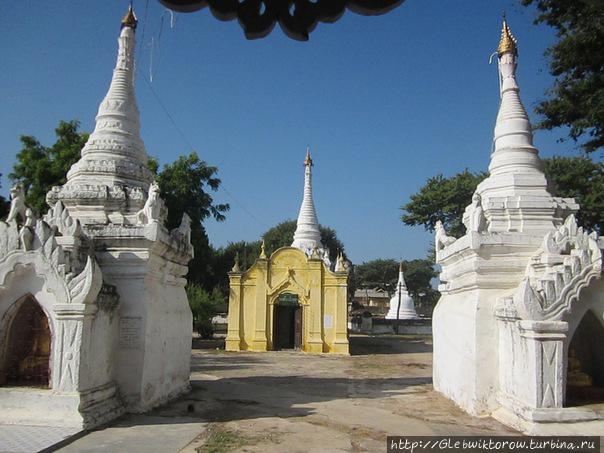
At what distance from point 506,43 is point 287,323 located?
18006mm

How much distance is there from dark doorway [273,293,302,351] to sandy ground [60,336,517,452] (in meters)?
9.46

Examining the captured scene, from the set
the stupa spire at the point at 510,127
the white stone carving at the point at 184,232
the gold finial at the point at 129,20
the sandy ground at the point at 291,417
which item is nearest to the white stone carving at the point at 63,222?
the white stone carving at the point at 184,232

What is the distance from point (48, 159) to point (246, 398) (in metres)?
17.7

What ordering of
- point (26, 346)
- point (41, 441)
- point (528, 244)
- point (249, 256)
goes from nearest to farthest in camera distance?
point (41, 441), point (26, 346), point (528, 244), point (249, 256)

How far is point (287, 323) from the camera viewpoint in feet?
88.5

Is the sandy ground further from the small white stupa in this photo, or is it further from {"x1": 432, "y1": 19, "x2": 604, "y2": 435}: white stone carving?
the small white stupa

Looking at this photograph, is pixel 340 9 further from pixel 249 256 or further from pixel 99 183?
pixel 249 256

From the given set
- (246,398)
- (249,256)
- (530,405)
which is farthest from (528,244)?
(249,256)

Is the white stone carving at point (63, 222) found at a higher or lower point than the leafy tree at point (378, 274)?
lower

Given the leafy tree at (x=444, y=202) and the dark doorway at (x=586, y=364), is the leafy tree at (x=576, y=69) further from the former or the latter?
the leafy tree at (x=444, y=202)

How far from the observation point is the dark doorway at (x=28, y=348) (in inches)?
327

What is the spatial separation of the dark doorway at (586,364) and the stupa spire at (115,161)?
8.67 meters

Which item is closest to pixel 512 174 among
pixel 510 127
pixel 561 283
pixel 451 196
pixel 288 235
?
pixel 510 127

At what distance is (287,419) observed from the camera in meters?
8.83
